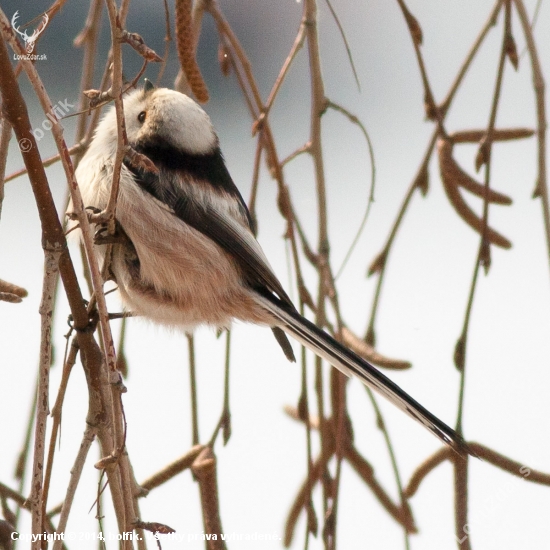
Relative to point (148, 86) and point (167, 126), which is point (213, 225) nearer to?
point (167, 126)

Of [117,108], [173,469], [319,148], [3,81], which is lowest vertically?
[173,469]

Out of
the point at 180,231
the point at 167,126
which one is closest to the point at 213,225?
the point at 180,231

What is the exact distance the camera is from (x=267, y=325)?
182 cm

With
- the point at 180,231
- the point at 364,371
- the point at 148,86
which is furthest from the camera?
the point at 148,86

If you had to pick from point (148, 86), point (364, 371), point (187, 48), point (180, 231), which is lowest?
point (364, 371)

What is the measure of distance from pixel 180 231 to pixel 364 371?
19.6 inches

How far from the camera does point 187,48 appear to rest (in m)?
1.51

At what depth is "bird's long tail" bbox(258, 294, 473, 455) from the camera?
1.38 metres

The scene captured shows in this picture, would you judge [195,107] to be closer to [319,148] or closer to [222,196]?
[222,196]

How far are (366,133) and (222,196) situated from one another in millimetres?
382

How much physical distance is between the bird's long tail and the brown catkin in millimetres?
480

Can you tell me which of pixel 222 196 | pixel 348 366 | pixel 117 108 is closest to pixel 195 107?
pixel 222 196

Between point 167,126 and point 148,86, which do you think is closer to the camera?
point 167,126

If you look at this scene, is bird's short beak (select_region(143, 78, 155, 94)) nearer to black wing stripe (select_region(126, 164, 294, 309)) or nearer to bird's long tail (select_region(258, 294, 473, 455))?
black wing stripe (select_region(126, 164, 294, 309))
